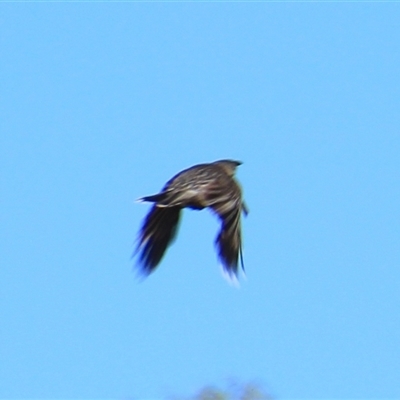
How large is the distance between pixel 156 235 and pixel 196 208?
878 millimetres

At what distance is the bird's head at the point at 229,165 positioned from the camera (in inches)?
439

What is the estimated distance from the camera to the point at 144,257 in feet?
35.4

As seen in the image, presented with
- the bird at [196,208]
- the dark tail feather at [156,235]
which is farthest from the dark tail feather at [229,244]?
the dark tail feather at [156,235]

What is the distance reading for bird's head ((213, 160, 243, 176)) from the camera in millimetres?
11148

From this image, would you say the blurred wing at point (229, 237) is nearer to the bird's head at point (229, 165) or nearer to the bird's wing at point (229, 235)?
the bird's wing at point (229, 235)

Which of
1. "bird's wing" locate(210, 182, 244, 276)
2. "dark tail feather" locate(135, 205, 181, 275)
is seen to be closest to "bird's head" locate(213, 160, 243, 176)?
"dark tail feather" locate(135, 205, 181, 275)

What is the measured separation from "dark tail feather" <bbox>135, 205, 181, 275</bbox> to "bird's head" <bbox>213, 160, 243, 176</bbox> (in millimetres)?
514

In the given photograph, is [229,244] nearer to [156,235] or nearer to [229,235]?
[229,235]

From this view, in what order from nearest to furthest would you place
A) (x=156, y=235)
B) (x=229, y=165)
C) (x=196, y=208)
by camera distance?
(x=196, y=208)
(x=156, y=235)
(x=229, y=165)

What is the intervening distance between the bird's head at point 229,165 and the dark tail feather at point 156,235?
0.51 metres

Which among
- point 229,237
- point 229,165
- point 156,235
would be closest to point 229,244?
point 229,237

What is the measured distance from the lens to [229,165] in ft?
38.0

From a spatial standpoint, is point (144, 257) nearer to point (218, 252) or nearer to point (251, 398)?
point (218, 252)

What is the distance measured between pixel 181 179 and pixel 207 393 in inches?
198
